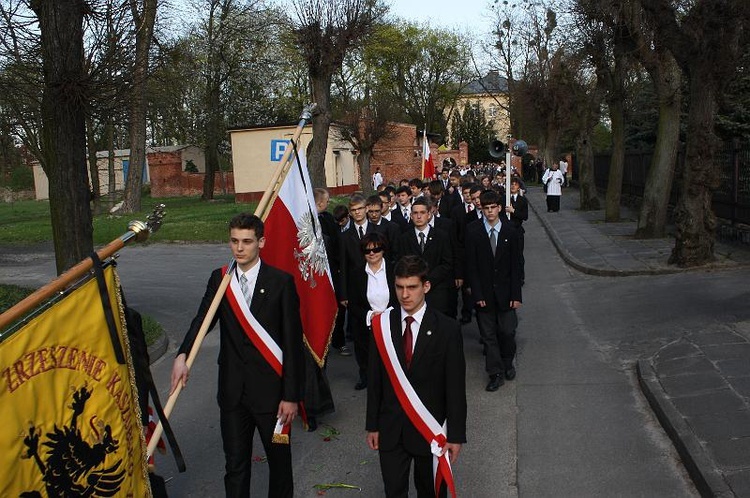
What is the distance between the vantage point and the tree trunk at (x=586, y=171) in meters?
29.8

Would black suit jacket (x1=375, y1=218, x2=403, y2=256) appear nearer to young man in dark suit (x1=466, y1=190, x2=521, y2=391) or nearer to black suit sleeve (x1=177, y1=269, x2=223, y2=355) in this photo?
young man in dark suit (x1=466, y1=190, x2=521, y2=391)

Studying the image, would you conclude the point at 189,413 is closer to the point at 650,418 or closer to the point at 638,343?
the point at 650,418

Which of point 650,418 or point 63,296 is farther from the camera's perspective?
point 650,418

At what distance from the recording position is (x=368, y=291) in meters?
7.58

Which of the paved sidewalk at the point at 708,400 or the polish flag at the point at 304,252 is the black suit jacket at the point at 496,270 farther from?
the polish flag at the point at 304,252

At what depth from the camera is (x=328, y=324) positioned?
7.01 metres

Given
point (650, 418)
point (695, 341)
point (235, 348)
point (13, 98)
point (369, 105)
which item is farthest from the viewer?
point (369, 105)

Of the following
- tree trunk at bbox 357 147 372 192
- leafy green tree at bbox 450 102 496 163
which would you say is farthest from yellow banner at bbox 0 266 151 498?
leafy green tree at bbox 450 102 496 163

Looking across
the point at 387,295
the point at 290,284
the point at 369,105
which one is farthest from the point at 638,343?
the point at 369,105

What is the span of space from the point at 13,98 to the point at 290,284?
10018 millimetres

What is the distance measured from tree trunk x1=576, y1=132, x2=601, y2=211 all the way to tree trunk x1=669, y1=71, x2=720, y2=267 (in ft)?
51.7

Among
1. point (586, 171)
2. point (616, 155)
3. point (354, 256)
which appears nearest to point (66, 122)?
point (354, 256)

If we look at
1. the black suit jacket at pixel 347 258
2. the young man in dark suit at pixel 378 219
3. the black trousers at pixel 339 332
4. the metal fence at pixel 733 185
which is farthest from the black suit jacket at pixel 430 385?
the metal fence at pixel 733 185

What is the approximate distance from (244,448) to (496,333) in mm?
3969
